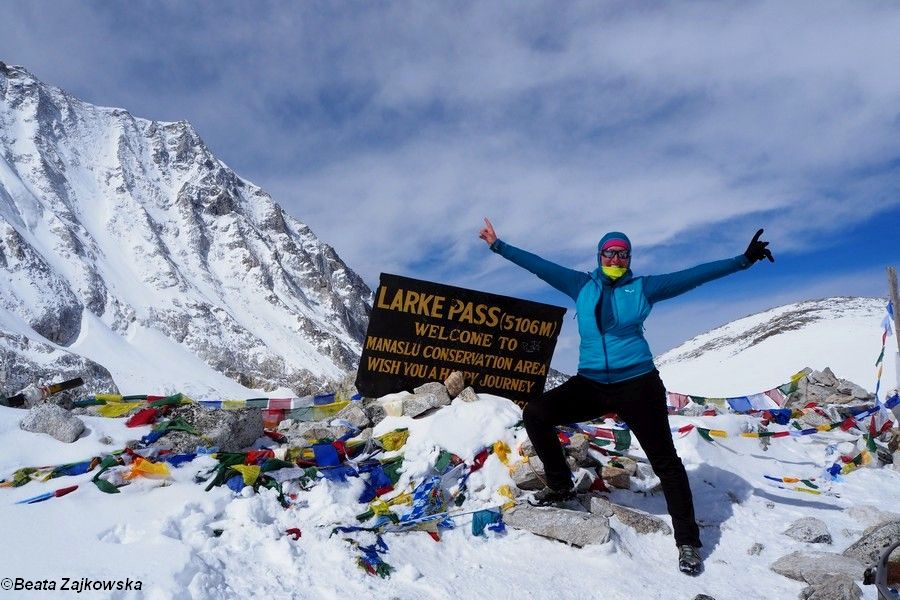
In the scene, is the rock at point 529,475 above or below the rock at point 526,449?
below

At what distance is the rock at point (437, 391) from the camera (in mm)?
6898

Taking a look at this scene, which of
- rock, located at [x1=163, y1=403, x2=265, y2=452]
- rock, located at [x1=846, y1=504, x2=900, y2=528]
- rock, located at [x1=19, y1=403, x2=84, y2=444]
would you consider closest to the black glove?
rock, located at [x1=846, y1=504, x2=900, y2=528]

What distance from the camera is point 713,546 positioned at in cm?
492

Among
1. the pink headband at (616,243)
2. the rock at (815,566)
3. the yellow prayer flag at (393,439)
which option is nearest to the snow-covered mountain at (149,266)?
the yellow prayer flag at (393,439)

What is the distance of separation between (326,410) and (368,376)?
0.75 m

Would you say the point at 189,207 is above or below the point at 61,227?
above

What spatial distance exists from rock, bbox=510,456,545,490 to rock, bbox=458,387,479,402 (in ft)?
4.77

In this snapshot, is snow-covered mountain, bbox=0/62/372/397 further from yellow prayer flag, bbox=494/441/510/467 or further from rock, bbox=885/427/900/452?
rock, bbox=885/427/900/452

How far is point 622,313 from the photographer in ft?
15.7

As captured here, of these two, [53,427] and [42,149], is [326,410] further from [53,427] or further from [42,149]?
[42,149]

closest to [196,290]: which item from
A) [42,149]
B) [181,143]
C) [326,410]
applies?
[42,149]

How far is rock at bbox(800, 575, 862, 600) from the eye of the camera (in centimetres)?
381

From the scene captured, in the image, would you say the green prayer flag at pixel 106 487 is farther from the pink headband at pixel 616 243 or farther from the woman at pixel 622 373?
the pink headband at pixel 616 243

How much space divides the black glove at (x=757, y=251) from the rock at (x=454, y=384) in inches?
145
